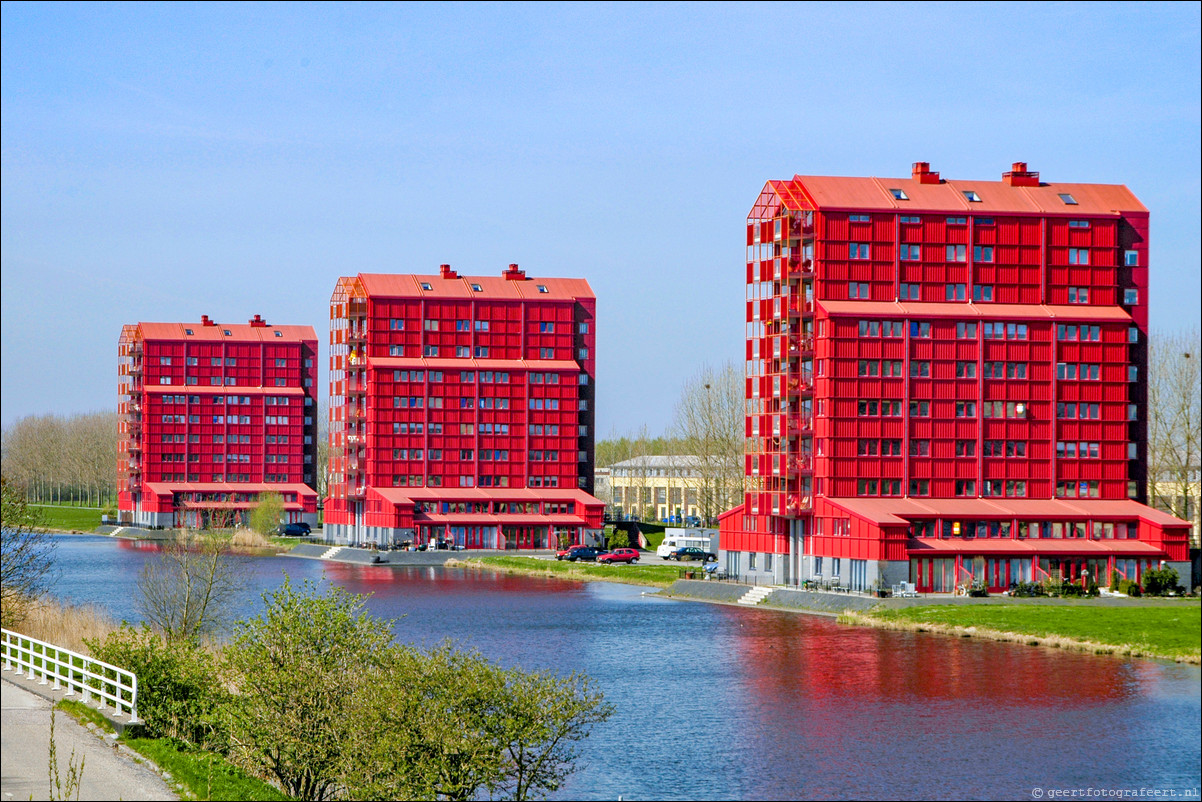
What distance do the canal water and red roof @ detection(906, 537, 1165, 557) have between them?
32.5 feet

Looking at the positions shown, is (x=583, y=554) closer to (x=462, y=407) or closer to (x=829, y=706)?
(x=462, y=407)

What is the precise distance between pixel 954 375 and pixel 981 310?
15.6ft

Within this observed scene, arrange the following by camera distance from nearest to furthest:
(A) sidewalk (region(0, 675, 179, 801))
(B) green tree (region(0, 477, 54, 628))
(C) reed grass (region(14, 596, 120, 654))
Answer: (A) sidewalk (region(0, 675, 179, 801)) → (B) green tree (region(0, 477, 54, 628)) → (C) reed grass (region(14, 596, 120, 654))

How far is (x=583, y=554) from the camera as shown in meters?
136

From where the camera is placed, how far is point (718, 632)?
269ft

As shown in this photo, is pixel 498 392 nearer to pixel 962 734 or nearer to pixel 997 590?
pixel 997 590

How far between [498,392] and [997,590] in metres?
69.3

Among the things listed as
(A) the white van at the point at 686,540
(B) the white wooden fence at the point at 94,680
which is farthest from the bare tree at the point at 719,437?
(B) the white wooden fence at the point at 94,680

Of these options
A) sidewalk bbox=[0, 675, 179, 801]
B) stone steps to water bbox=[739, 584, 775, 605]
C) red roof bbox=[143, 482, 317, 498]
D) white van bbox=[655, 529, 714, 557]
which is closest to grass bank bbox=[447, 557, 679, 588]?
white van bbox=[655, 529, 714, 557]

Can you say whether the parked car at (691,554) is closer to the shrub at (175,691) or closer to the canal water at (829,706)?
the canal water at (829,706)

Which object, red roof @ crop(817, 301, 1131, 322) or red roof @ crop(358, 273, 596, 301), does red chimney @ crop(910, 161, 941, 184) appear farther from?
red roof @ crop(358, 273, 596, 301)

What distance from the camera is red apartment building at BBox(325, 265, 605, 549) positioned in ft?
491

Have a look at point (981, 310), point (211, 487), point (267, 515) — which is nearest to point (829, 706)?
point (981, 310)

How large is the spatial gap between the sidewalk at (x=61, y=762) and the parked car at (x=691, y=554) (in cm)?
9504
